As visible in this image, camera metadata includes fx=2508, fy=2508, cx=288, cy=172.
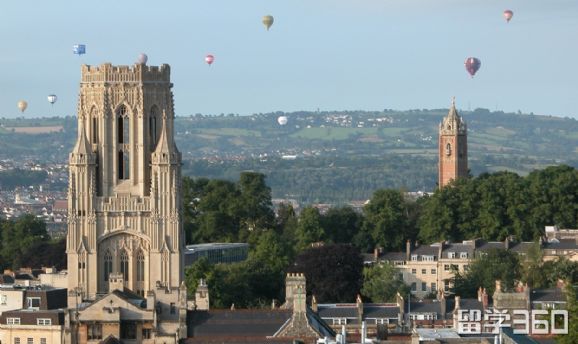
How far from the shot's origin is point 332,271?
4569 inches

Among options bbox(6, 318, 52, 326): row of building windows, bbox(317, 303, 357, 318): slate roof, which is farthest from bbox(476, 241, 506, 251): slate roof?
bbox(6, 318, 52, 326): row of building windows

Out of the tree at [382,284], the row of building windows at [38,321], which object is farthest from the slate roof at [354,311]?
the row of building windows at [38,321]

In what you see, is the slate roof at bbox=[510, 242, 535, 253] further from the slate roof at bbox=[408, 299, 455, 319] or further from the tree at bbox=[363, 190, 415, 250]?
the slate roof at bbox=[408, 299, 455, 319]

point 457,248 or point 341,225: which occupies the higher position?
point 341,225

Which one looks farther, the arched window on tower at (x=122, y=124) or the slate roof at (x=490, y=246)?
the slate roof at (x=490, y=246)

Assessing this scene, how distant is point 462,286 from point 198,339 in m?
44.6

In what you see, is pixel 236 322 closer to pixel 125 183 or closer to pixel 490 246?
pixel 125 183

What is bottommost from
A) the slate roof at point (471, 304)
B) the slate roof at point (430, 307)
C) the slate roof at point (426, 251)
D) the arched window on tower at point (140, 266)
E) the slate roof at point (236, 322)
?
the slate roof at point (430, 307)

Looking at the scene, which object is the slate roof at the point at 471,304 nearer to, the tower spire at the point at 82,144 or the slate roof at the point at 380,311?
the slate roof at the point at 380,311

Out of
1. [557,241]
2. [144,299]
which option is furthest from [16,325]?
[557,241]

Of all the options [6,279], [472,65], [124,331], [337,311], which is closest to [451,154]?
[472,65]

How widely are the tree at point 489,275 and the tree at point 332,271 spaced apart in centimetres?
484

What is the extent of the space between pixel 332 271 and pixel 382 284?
293cm

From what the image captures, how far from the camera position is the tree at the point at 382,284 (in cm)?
11306
